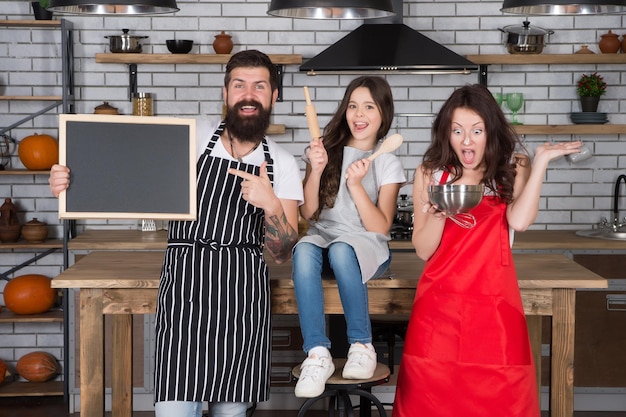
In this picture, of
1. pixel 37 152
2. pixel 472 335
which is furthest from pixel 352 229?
pixel 37 152

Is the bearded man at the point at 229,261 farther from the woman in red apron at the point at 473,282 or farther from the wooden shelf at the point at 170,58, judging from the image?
the wooden shelf at the point at 170,58

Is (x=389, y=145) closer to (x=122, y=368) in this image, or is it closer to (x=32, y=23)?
(x=122, y=368)

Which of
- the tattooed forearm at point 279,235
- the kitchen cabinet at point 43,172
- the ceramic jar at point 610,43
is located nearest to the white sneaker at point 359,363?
the tattooed forearm at point 279,235

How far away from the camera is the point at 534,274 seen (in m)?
3.41

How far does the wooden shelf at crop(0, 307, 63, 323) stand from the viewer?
543 centimetres

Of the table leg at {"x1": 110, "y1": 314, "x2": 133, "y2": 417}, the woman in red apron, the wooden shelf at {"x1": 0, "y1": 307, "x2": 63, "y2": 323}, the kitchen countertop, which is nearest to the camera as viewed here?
the woman in red apron

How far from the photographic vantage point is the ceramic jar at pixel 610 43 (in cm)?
569

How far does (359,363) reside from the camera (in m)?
3.09

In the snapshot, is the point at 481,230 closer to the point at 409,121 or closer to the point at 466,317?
the point at 466,317

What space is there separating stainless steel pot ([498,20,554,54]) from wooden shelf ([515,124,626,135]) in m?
0.47

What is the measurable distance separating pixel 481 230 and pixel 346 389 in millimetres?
697

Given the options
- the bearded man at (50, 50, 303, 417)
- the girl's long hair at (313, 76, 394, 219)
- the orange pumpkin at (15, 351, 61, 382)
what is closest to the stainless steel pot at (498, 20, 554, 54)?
the girl's long hair at (313, 76, 394, 219)

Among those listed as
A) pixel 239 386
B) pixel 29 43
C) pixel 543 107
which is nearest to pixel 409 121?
pixel 543 107

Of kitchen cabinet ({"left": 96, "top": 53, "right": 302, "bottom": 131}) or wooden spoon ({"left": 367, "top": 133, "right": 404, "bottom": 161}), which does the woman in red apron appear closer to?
wooden spoon ({"left": 367, "top": 133, "right": 404, "bottom": 161})
